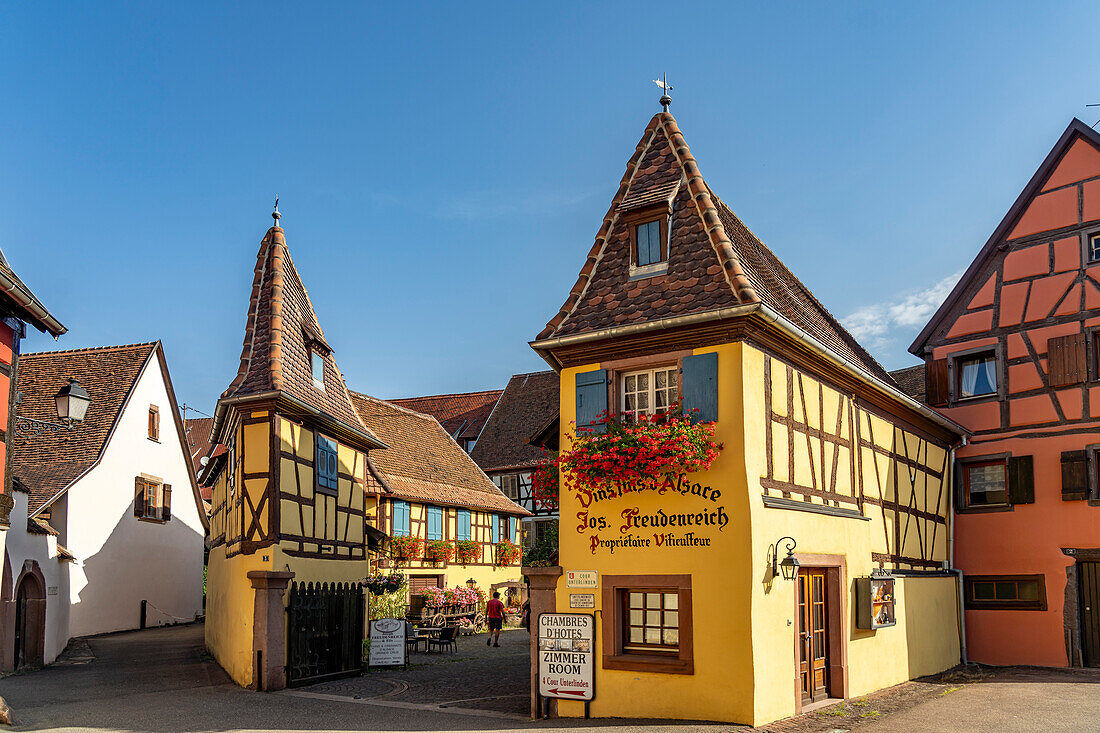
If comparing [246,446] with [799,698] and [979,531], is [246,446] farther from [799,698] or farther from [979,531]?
[979,531]

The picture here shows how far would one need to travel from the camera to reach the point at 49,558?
20891 millimetres

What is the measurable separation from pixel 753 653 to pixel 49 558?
16227 millimetres

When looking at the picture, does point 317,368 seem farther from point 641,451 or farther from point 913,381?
point 913,381

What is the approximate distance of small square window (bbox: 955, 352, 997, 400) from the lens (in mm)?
21047

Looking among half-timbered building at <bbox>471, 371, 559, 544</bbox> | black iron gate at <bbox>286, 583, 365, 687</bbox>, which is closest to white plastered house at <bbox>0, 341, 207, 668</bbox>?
black iron gate at <bbox>286, 583, 365, 687</bbox>

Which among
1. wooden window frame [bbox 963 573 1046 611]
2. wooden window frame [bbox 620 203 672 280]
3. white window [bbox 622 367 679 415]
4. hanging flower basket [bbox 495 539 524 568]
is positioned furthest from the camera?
hanging flower basket [bbox 495 539 524 568]

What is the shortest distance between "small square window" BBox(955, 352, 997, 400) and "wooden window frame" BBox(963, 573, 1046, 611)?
12.9ft

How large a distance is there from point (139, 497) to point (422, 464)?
8.76 metres

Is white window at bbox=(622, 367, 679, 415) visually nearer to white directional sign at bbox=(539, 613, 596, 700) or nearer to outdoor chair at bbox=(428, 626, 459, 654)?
white directional sign at bbox=(539, 613, 596, 700)

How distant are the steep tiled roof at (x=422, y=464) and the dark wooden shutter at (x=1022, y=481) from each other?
1632 centimetres

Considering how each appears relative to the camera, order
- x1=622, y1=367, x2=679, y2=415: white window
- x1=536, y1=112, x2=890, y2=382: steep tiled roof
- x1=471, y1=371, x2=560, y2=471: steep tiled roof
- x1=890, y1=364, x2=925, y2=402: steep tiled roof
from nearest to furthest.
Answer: x1=536, y1=112, x2=890, y2=382: steep tiled roof, x1=622, y1=367, x2=679, y2=415: white window, x1=890, y1=364, x2=925, y2=402: steep tiled roof, x1=471, y1=371, x2=560, y2=471: steep tiled roof

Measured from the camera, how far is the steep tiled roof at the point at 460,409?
49.2 m

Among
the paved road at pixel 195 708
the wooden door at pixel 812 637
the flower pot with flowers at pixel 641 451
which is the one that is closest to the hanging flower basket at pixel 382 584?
the paved road at pixel 195 708

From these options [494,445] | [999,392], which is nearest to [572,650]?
[999,392]
